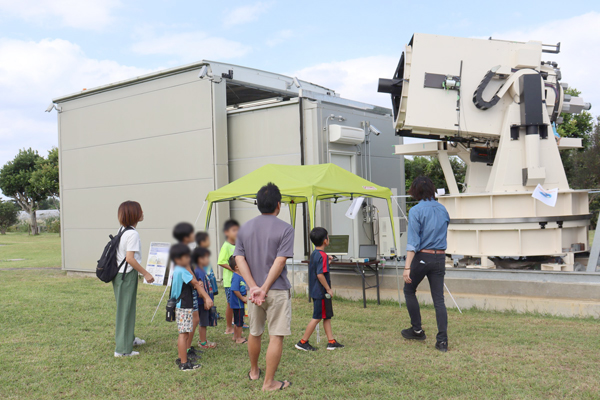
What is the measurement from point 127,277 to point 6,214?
50.3 metres

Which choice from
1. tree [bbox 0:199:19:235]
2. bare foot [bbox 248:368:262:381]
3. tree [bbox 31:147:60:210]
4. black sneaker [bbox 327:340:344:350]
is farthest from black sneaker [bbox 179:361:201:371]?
tree [bbox 0:199:19:235]

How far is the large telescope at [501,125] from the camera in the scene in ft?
28.6

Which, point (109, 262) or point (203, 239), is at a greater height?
point (203, 239)

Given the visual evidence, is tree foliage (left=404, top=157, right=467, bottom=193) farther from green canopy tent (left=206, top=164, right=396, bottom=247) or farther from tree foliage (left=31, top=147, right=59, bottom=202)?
tree foliage (left=31, top=147, right=59, bottom=202)

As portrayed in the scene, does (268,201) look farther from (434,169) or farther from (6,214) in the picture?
(6,214)

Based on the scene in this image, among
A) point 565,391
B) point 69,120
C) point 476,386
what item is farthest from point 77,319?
point 69,120

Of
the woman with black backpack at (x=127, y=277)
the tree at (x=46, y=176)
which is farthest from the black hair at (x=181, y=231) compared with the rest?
the tree at (x=46, y=176)

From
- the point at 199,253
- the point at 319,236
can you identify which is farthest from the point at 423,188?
the point at 199,253

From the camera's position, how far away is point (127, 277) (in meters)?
5.75

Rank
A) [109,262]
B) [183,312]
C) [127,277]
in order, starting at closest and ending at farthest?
1. [183,312]
2. [109,262]
3. [127,277]

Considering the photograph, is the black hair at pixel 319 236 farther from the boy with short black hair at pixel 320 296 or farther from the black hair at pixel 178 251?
the black hair at pixel 178 251

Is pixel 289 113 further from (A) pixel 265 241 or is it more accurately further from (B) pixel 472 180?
(A) pixel 265 241

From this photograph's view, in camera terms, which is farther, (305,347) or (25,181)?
(25,181)

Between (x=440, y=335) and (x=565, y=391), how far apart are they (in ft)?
5.34
